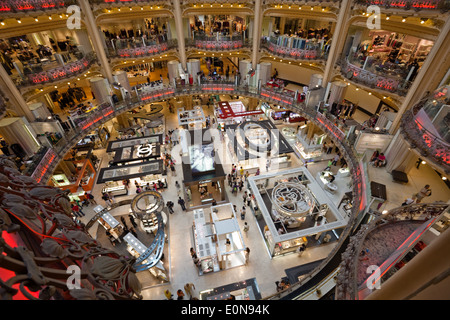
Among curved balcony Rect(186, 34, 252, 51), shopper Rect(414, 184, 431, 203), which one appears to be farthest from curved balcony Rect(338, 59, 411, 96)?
curved balcony Rect(186, 34, 252, 51)

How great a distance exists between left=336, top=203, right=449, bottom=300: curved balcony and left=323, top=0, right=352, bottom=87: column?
62.2 ft

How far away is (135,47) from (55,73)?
8.52 meters

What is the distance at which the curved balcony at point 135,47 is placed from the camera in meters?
24.4

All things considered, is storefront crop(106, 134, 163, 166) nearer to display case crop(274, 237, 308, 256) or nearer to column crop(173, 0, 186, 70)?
column crop(173, 0, 186, 70)

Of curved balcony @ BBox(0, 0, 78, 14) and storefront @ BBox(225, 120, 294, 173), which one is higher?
curved balcony @ BBox(0, 0, 78, 14)

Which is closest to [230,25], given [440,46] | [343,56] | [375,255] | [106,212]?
[343,56]

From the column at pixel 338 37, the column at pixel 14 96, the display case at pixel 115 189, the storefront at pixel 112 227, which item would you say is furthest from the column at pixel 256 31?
the column at pixel 14 96

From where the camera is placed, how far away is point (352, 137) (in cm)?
1714

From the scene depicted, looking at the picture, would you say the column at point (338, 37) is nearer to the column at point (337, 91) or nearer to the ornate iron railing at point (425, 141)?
the column at point (337, 91)

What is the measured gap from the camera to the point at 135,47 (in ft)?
81.8

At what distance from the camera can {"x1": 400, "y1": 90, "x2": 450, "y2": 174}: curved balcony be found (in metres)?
10.6

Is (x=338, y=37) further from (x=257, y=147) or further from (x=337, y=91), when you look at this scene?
(x=257, y=147)

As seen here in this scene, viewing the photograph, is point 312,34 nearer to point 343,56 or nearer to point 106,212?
point 343,56

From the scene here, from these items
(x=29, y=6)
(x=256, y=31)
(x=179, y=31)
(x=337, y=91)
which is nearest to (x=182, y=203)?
(x=337, y=91)
